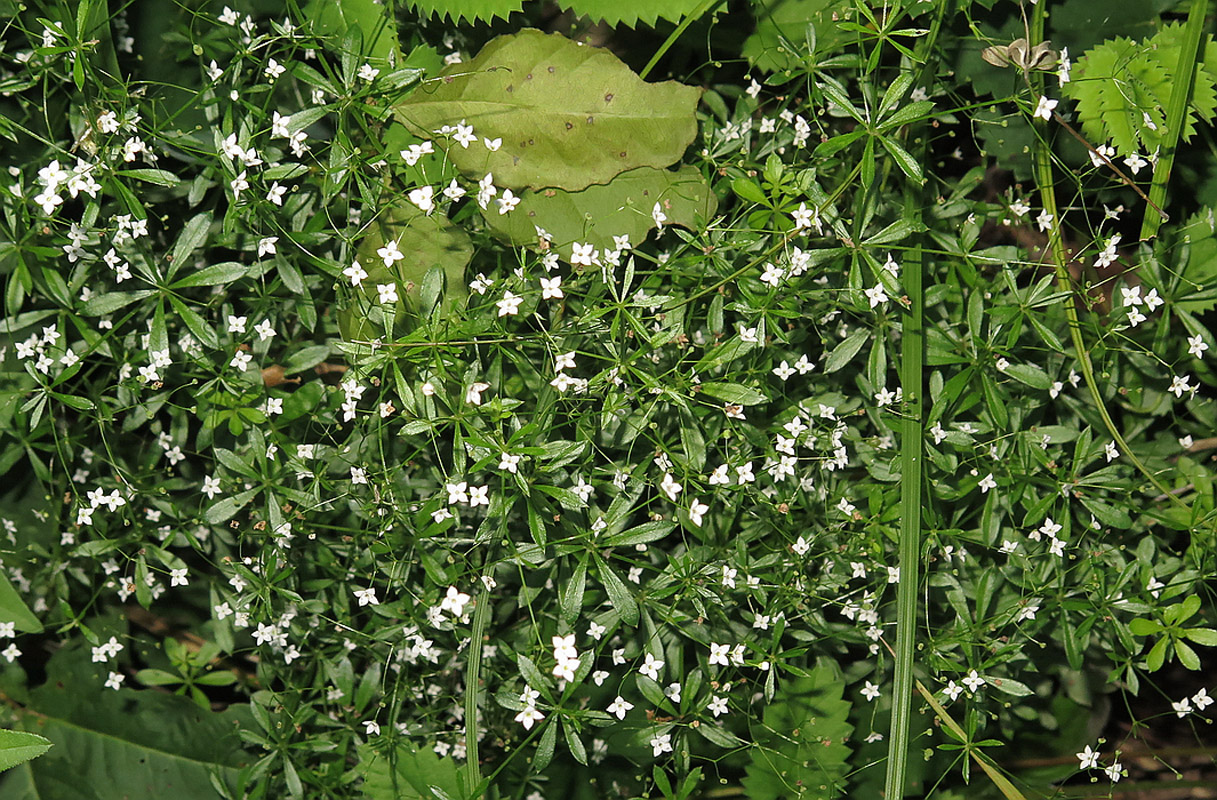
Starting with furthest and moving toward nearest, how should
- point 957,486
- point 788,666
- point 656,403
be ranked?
point 957,486
point 788,666
point 656,403

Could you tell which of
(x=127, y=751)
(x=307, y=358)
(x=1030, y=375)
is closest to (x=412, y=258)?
(x=307, y=358)

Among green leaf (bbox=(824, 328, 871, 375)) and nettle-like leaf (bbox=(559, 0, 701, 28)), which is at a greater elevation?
nettle-like leaf (bbox=(559, 0, 701, 28))

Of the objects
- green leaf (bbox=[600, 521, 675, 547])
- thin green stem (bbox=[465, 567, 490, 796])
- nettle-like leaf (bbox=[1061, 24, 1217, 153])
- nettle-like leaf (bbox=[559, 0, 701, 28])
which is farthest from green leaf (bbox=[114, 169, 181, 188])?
nettle-like leaf (bbox=[1061, 24, 1217, 153])

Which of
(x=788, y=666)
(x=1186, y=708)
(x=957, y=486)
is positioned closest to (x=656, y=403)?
(x=788, y=666)

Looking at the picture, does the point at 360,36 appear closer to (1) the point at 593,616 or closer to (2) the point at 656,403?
(2) the point at 656,403

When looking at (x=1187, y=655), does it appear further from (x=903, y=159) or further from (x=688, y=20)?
(x=688, y=20)

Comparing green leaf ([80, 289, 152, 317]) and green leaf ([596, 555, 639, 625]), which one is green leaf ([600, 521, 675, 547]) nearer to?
green leaf ([596, 555, 639, 625])

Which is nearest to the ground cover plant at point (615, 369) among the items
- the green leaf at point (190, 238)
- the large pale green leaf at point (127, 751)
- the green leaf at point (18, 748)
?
the green leaf at point (190, 238)
